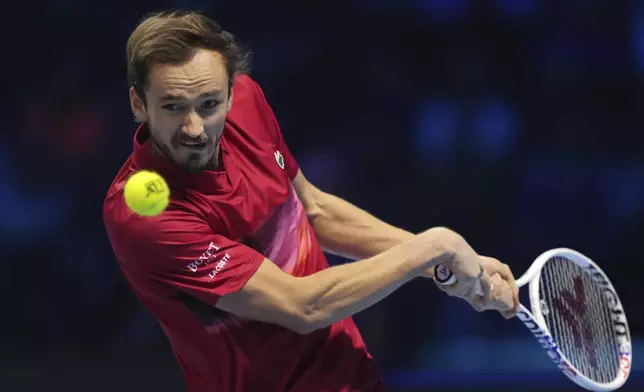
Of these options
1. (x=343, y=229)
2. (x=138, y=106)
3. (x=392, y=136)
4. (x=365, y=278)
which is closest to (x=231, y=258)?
(x=365, y=278)

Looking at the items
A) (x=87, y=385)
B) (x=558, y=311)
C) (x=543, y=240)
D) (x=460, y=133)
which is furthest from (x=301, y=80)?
(x=558, y=311)

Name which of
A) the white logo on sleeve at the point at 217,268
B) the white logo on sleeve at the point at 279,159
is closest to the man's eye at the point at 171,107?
the white logo on sleeve at the point at 217,268

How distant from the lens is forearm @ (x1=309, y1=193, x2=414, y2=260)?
11.9ft

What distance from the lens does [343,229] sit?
3.66 metres

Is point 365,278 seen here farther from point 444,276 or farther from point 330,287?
point 444,276

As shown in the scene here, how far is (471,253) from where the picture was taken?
10.3 feet

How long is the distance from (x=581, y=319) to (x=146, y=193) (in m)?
1.95

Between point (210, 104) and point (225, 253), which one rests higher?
point (210, 104)

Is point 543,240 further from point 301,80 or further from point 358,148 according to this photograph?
point 301,80

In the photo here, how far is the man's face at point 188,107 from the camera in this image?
2900 millimetres

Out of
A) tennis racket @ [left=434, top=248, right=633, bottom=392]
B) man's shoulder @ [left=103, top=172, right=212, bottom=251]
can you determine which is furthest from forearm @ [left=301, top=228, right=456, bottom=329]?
tennis racket @ [left=434, top=248, right=633, bottom=392]

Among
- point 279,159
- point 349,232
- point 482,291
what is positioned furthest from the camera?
point 349,232

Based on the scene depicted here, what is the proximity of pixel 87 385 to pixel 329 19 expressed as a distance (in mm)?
2364

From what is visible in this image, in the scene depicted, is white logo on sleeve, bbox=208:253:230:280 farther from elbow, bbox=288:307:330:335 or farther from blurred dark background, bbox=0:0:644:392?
blurred dark background, bbox=0:0:644:392
